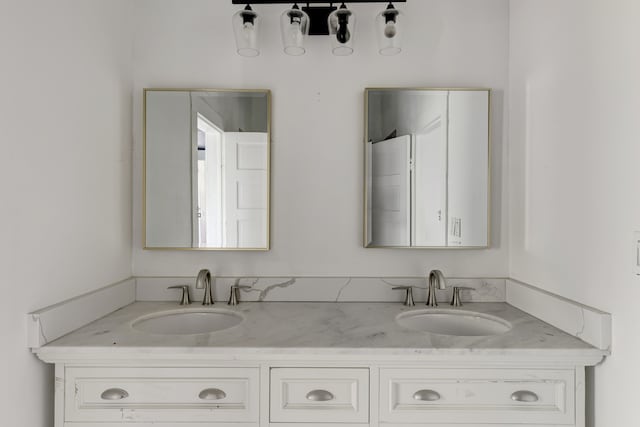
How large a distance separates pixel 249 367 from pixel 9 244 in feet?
2.36

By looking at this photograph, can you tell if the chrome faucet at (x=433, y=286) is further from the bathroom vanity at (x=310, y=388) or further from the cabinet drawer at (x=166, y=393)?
the cabinet drawer at (x=166, y=393)

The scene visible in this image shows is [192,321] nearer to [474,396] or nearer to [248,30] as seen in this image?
[474,396]

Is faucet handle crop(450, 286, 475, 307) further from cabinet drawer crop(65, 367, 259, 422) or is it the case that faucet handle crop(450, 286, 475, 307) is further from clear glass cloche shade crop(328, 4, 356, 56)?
clear glass cloche shade crop(328, 4, 356, 56)

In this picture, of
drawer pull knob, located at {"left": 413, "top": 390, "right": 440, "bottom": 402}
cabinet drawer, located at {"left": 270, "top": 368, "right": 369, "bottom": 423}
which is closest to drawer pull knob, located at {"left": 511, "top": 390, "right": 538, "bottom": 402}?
drawer pull knob, located at {"left": 413, "top": 390, "right": 440, "bottom": 402}

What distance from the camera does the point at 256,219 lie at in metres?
1.69

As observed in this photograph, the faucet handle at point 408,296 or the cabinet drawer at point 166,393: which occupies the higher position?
the faucet handle at point 408,296

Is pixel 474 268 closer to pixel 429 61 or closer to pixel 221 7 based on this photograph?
pixel 429 61

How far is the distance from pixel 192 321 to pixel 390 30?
4.54 ft

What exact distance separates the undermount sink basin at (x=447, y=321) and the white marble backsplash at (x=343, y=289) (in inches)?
4.9

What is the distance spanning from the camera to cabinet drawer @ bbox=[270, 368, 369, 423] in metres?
1.17

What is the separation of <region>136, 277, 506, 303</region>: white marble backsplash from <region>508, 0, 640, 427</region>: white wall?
0.53 ft

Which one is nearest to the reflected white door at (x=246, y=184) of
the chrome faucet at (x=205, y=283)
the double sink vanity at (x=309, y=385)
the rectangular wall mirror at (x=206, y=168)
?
the rectangular wall mirror at (x=206, y=168)

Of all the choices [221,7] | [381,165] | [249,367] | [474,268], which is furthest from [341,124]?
[249,367]

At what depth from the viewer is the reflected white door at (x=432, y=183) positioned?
5.50 feet
